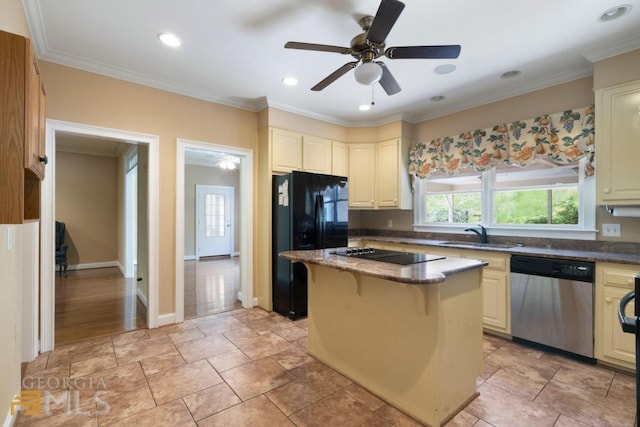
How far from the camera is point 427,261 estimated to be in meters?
2.07

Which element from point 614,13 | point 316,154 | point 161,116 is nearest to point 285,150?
point 316,154

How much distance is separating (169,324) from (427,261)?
2.92 meters

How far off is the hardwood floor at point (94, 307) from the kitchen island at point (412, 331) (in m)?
2.47

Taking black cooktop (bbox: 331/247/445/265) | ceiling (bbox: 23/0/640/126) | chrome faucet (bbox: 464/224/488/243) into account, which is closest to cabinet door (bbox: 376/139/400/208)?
ceiling (bbox: 23/0/640/126)

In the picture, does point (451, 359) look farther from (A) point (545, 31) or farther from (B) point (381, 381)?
(A) point (545, 31)

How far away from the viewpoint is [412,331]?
6.22 feet

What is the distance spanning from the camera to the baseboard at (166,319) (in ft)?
11.0

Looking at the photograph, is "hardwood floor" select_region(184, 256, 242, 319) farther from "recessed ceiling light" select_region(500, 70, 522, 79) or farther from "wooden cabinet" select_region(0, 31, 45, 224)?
"recessed ceiling light" select_region(500, 70, 522, 79)

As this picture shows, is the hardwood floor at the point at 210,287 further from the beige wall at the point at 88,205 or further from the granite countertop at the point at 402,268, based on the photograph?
the granite countertop at the point at 402,268

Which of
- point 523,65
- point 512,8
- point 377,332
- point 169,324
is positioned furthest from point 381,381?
point 523,65

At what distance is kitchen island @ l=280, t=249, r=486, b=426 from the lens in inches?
69.7

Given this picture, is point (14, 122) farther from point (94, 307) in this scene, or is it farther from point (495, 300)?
point (495, 300)

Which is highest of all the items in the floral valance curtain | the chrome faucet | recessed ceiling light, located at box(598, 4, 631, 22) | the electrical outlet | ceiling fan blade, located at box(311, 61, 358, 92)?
recessed ceiling light, located at box(598, 4, 631, 22)

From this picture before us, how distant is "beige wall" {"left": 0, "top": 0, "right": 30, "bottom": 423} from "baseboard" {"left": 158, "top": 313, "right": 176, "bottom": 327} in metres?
1.40
